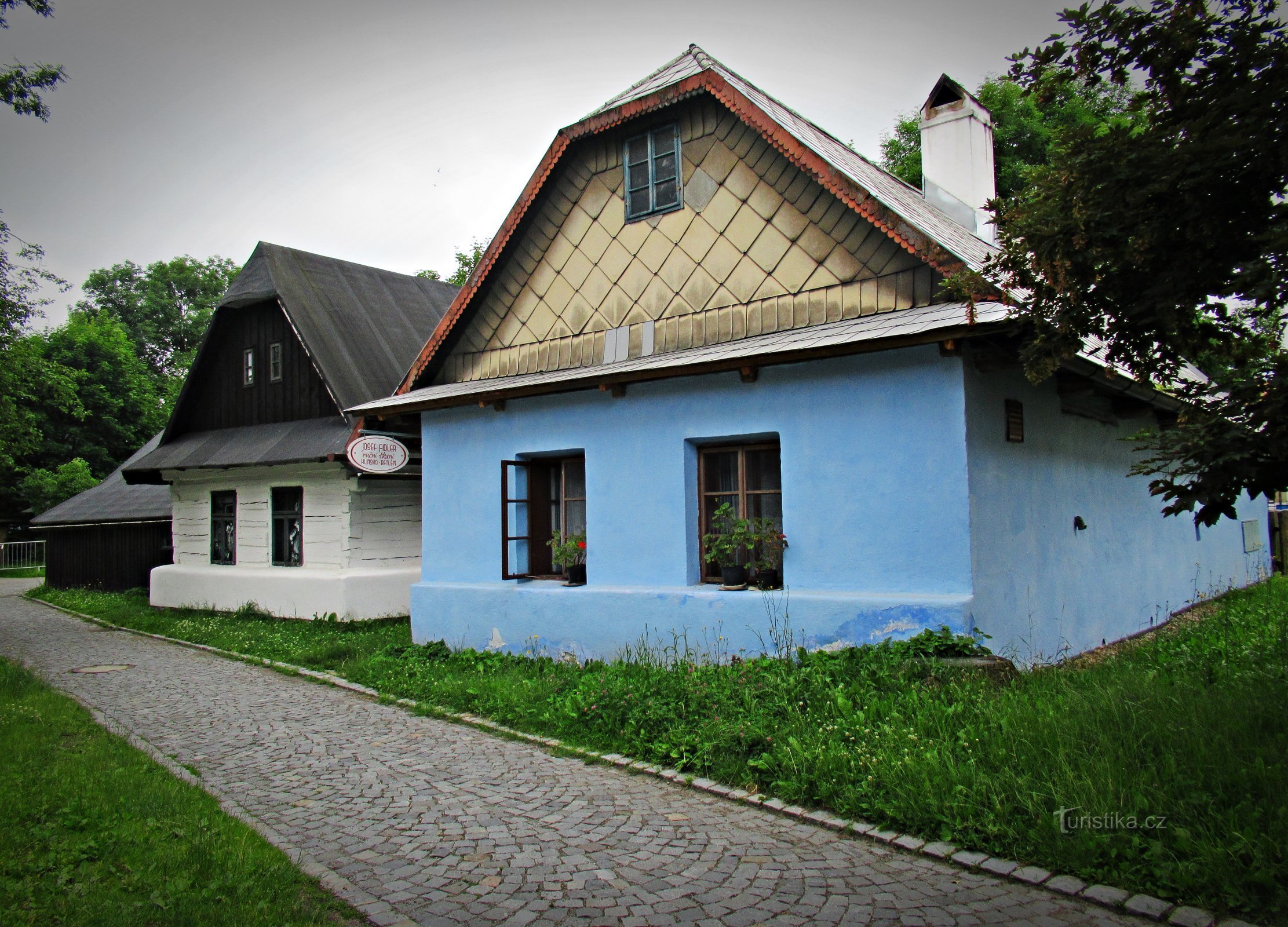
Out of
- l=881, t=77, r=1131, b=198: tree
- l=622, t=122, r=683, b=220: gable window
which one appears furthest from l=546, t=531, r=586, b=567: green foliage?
l=881, t=77, r=1131, b=198: tree

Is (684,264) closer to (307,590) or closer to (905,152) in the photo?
(307,590)

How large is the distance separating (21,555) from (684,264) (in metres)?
34.9

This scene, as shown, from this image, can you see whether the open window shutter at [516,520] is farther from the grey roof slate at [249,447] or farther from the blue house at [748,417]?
the grey roof slate at [249,447]

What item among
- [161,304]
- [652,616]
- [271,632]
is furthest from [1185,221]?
[161,304]

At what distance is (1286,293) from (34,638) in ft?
52.0

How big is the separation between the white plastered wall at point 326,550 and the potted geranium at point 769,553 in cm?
752

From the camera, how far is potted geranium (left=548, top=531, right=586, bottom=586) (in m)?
9.28

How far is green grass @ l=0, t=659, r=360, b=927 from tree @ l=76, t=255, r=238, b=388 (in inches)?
1813

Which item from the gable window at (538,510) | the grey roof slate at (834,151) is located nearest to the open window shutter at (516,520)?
the gable window at (538,510)

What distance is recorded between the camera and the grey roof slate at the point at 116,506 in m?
18.9

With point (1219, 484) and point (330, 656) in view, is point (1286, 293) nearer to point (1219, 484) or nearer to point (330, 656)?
point (1219, 484)

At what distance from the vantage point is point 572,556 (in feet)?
30.5

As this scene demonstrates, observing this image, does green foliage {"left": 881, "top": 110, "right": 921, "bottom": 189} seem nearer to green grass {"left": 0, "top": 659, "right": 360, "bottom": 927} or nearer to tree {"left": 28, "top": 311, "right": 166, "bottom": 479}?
green grass {"left": 0, "top": 659, "right": 360, "bottom": 927}

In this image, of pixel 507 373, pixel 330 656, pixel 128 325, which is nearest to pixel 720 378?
pixel 507 373
